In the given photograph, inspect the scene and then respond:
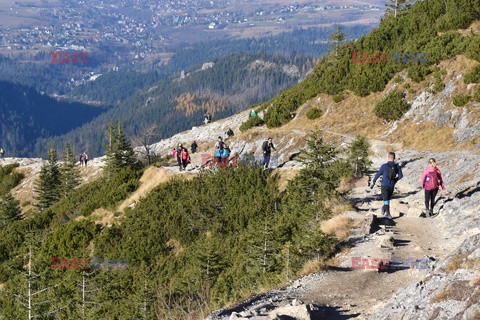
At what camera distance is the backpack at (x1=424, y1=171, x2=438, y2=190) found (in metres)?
15.4

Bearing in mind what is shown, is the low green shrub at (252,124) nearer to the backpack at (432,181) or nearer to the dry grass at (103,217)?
the dry grass at (103,217)

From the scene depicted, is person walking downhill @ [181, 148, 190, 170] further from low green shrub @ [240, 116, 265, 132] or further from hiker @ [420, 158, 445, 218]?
hiker @ [420, 158, 445, 218]

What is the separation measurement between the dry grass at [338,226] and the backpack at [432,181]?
2906 millimetres

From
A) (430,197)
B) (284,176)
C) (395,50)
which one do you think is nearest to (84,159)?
(284,176)

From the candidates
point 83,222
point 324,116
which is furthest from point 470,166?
point 83,222

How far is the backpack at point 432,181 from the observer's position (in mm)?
15438

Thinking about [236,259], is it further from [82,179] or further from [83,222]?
[82,179]

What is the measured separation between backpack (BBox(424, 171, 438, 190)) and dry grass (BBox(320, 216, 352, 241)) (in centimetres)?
291

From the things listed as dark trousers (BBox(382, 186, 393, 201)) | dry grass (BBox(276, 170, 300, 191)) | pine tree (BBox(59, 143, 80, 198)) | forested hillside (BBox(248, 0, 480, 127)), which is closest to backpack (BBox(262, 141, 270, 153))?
dry grass (BBox(276, 170, 300, 191))

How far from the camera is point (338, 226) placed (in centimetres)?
1566

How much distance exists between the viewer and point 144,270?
2528 centimetres

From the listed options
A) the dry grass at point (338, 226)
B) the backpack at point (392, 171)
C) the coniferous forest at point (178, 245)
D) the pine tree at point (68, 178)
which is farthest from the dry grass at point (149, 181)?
the pine tree at point (68, 178)

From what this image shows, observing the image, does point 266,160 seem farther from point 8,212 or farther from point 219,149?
point 8,212

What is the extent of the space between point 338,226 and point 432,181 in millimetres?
3540
